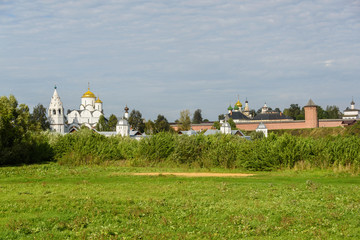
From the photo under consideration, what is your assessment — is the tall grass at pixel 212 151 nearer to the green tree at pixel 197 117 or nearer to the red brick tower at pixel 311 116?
the red brick tower at pixel 311 116

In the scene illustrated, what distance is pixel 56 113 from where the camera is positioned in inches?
3172

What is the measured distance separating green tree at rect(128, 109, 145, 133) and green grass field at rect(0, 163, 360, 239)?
83695 millimetres

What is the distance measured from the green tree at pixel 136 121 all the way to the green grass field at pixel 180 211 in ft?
275

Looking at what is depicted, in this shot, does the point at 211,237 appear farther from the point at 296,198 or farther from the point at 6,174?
the point at 6,174

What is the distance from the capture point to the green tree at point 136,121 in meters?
98.2

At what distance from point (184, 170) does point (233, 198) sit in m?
9.46

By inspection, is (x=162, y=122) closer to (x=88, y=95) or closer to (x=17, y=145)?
(x=88, y=95)

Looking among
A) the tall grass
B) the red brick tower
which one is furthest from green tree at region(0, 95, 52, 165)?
the red brick tower

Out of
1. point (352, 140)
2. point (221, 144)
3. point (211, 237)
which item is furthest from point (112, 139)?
point (211, 237)

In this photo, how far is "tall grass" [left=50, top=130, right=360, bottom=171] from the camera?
19969mm

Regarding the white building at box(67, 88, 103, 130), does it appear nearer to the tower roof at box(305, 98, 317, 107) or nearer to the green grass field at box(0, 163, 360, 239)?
the tower roof at box(305, 98, 317, 107)

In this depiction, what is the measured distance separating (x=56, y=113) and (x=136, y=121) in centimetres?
2233

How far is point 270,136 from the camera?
75.6ft

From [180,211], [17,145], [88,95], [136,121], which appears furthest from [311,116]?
[180,211]
